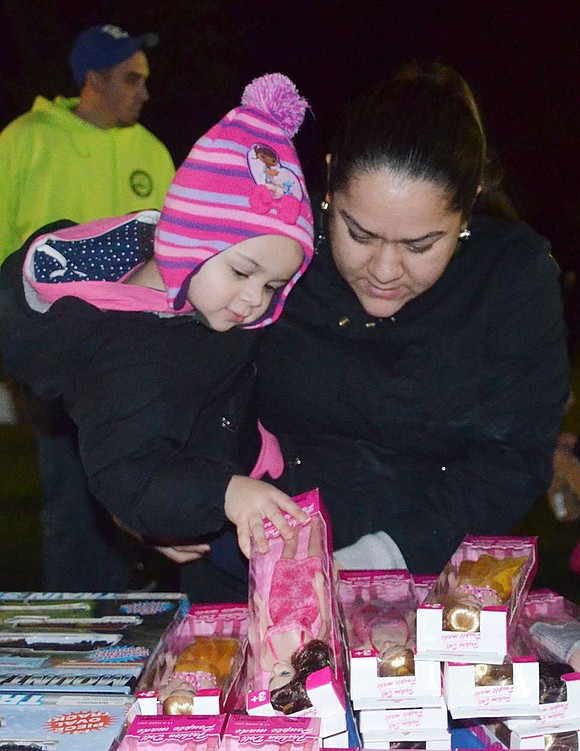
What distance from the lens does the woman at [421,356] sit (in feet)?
5.12

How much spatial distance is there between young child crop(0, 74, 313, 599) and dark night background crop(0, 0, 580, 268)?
8202 millimetres

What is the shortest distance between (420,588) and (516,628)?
0.59 ft

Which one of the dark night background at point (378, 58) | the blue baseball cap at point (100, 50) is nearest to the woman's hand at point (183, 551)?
the blue baseball cap at point (100, 50)

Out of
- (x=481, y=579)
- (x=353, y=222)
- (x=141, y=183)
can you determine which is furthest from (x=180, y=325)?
(x=141, y=183)

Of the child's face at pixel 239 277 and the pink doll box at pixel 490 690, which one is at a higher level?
the child's face at pixel 239 277

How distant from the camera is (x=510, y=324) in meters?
1.63

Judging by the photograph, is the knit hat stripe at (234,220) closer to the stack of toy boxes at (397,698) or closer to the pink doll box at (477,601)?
the pink doll box at (477,601)

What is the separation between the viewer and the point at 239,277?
5.14ft

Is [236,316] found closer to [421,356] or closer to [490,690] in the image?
[421,356]

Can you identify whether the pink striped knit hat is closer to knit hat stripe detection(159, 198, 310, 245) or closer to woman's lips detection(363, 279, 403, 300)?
knit hat stripe detection(159, 198, 310, 245)

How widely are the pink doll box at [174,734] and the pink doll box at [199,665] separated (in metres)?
0.07

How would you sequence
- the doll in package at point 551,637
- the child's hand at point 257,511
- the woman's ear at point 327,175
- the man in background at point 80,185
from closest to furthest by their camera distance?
the doll in package at point 551,637
the child's hand at point 257,511
the woman's ear at point 327,175
the man in background at point 80,185

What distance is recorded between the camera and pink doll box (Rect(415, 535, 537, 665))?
3.91ft

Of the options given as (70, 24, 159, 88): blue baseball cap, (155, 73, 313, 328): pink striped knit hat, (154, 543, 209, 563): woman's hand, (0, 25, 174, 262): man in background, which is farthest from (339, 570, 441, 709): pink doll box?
(70, 24, 159, 88): blue baseball cap
